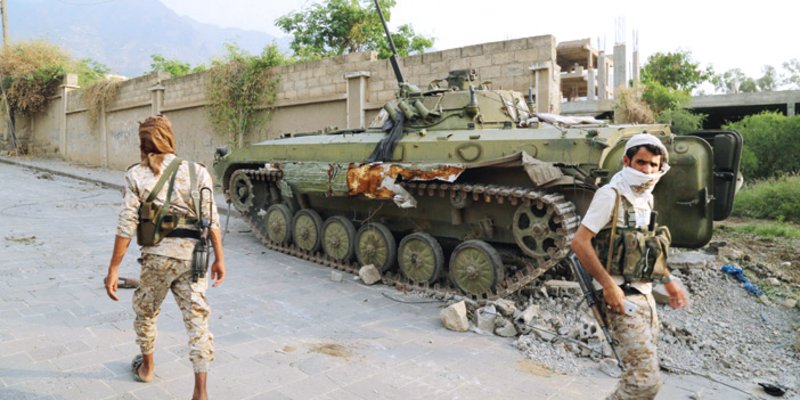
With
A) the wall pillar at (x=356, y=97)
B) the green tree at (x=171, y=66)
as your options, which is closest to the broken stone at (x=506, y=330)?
the wall pillar at (x=356, y=97)

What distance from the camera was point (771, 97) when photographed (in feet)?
63.8

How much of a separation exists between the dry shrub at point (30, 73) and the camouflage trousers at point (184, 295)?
23.9m

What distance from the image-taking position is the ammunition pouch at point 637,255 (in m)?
2.93

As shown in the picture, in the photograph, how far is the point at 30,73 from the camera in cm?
2392

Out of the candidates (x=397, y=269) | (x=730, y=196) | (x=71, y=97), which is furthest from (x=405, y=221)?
(x=71, y=97)

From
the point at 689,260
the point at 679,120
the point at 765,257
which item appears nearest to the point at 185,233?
the point at 689,260

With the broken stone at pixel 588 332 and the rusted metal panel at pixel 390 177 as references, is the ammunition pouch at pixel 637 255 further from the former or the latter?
the rusted metal panel at pixel 390 177

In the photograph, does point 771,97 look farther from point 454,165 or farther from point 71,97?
point 71,97

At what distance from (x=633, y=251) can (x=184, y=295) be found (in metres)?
2.49

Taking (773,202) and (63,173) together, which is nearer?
(773,202)

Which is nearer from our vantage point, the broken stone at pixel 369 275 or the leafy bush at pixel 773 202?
the broken stone at pixel 369 275

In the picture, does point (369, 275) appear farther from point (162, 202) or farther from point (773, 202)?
point (773, 202)

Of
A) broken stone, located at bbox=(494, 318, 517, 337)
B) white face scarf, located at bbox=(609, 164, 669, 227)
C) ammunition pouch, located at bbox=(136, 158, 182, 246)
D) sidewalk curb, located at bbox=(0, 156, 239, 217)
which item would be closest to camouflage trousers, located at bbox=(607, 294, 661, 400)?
white face scarf, located at bbox=(609, 164, 669, 227)

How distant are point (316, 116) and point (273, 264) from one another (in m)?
6.15
